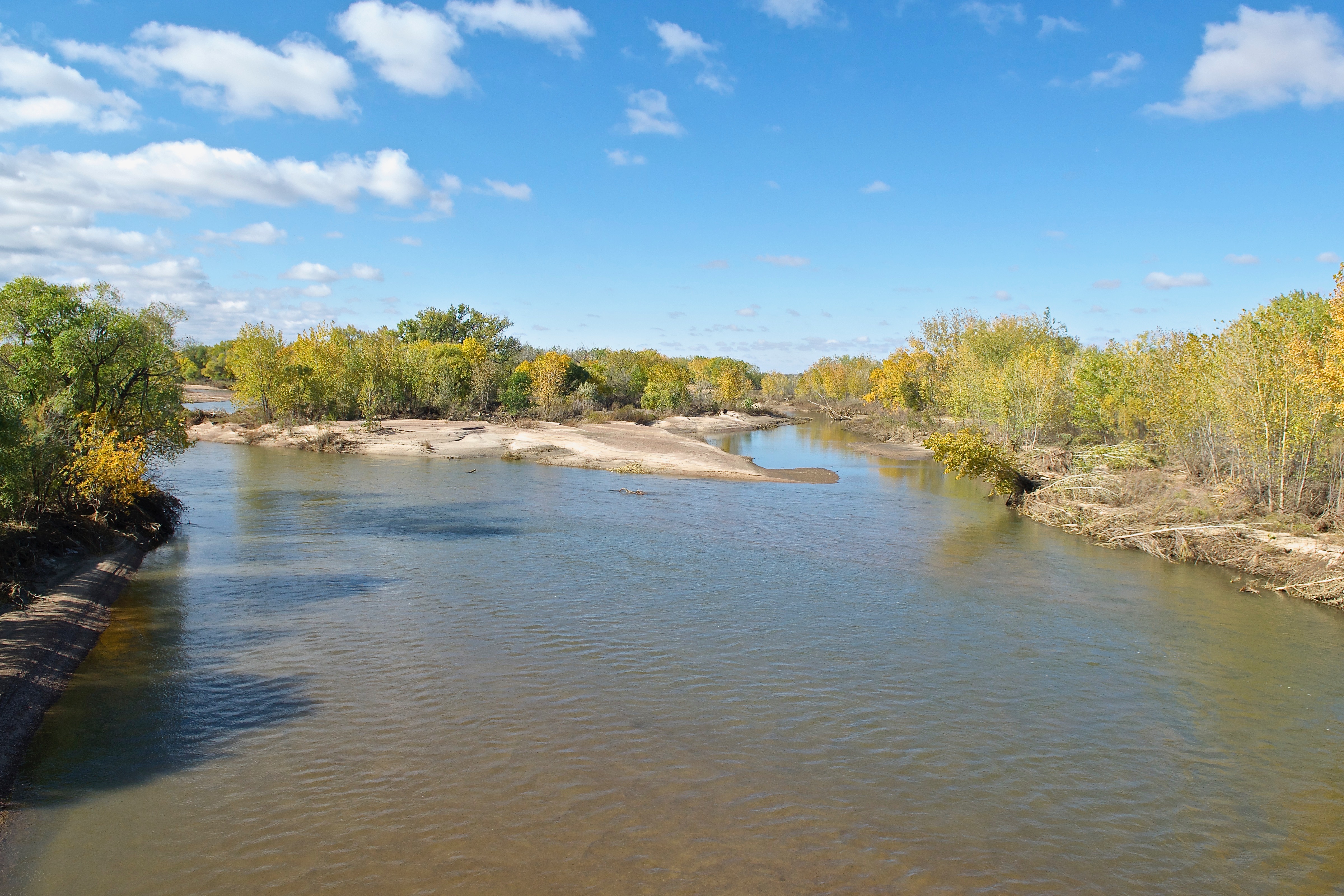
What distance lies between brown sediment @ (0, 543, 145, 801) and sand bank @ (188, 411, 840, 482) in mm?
26796

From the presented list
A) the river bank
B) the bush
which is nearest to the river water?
the river bank

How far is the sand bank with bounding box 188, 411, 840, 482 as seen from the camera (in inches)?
1585

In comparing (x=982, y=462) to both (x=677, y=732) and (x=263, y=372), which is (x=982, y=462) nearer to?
(x=677, y=732)

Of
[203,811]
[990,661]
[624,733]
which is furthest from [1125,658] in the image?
[203,811]

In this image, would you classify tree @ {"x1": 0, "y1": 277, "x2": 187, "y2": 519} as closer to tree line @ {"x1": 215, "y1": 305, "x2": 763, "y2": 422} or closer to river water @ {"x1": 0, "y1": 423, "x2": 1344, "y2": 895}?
river water @ {"x1": 0, "y1": 423, "x2": 1344, "y2": 895}

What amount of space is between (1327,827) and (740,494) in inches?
969

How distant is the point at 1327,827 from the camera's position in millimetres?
9117

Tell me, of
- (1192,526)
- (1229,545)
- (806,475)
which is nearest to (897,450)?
(806,475)

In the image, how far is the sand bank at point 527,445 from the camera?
40250 mm

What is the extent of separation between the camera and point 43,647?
Result: 11.7m

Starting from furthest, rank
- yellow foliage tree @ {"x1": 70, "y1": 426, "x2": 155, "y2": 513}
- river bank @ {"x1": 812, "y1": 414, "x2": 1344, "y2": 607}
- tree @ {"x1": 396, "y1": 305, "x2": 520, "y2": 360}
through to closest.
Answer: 1. tree @ {"x1": 396, "y1": 305, "x2": 520, "y2": 360}
2. river bank @ {"x1": 812, "y1": 414, "x2": 1344, "y2": 607}
3. yellow foliage tree @ {"x1": 70, "y1": 426, "x2": 155, "y2": 513}

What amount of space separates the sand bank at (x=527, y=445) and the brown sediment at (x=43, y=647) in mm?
26796

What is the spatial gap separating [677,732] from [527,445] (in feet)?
121

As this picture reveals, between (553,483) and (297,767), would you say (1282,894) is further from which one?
(553,483)
